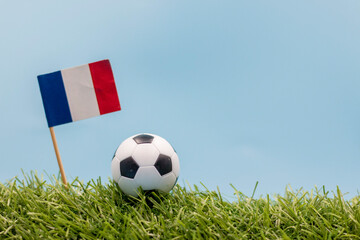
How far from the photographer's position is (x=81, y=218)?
15.5 ft

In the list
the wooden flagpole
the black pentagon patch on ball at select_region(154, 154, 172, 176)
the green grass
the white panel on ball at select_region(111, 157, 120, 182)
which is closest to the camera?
the green grass

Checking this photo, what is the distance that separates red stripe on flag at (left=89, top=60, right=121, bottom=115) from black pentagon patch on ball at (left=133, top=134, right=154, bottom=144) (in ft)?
2.15

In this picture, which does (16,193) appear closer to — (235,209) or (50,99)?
(50,99)

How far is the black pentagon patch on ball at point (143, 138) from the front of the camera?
16.0 ft

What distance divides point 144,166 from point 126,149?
0.32 meters

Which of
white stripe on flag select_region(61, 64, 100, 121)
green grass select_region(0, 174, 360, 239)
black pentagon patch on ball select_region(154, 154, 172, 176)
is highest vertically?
white stripe on flag select_region(61, 64, 100, 121)

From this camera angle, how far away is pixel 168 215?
470 centimetres

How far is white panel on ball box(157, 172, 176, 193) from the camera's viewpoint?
479 cm

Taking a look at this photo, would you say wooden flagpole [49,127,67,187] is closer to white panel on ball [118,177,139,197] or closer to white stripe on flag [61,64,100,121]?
white stripe on flag [61,64,100,121]

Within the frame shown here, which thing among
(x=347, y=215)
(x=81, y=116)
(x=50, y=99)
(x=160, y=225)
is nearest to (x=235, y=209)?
(x=160, y=225)

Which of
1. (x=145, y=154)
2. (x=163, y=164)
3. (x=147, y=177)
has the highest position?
(x=145, y=154)

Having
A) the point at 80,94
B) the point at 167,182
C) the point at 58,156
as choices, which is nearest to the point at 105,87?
the point at 80,94

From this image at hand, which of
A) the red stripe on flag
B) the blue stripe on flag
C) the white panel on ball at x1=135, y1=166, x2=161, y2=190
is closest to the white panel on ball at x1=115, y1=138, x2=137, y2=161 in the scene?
the white panel on ball at x1=135, y1=166, x2=161, y2=190

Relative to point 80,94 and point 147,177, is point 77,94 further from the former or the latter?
point 147,177
